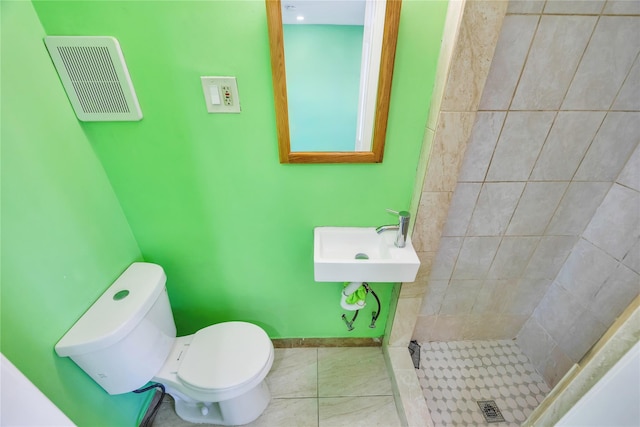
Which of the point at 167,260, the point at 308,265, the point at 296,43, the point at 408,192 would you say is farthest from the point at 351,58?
the point at 167,260

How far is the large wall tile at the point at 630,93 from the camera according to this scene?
2.93ft

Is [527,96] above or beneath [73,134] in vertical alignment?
above

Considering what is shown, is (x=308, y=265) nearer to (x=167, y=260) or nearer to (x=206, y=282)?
(x=206, y=282)

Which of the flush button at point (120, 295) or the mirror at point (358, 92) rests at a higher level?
the mirror at point (358, 92)

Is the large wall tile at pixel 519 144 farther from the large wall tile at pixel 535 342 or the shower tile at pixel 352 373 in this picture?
the shower tile at pixel 352 373

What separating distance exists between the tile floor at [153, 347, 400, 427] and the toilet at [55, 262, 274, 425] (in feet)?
0.33

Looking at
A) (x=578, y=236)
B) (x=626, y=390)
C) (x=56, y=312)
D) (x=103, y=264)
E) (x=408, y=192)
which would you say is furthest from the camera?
(x=578, y=236)

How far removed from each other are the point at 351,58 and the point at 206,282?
123 cm

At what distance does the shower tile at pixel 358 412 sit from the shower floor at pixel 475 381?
213mm

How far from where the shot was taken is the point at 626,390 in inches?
16.6

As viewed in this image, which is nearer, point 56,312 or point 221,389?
point 56,312

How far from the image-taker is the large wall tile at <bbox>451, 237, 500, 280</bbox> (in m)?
1.24

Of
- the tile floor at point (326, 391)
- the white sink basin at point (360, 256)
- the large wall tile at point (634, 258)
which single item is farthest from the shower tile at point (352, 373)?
the large wall tile at point (634, 258)

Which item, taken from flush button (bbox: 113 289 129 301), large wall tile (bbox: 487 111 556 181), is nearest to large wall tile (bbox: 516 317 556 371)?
large wall tile (bbox: 487 111 556 181)
